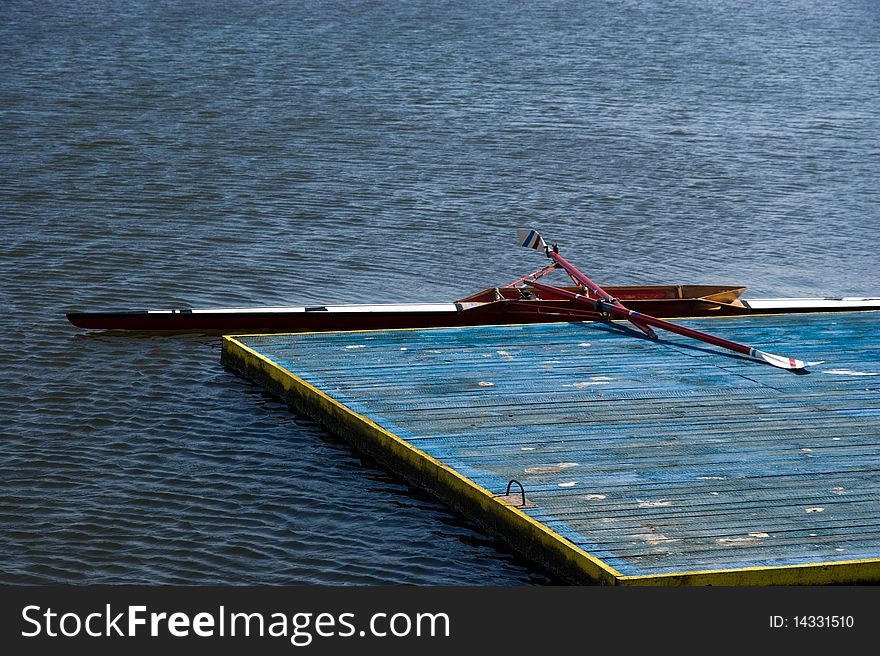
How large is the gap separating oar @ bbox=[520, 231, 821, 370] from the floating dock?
16 centimetres

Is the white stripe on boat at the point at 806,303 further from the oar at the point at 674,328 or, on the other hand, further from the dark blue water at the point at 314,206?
the dark blue water at the point at 314,206

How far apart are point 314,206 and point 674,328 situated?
1042 centimetres

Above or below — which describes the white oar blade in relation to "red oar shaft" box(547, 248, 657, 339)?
above

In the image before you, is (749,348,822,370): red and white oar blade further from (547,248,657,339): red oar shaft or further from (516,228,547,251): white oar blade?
(516,228,547,251): white oar blade

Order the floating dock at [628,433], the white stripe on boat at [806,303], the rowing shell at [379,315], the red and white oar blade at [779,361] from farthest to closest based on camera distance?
the white stripe on boat at [806,303] → the rowing shell at [379,315] → the red and white oar blade at [779,361] → the floating dock at [628,433]

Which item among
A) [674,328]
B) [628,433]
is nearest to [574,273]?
[674,328]

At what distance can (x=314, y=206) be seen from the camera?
23703 millimetres

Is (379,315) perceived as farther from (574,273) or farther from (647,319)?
(647,319)

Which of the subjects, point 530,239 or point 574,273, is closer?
point 574,273

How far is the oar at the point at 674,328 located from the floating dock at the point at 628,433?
0.51ft

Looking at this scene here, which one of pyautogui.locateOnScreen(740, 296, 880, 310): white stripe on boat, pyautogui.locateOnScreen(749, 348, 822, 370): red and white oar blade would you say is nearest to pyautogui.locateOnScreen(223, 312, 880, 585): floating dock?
pyautogui.locateOnScreen(749, 348, 822, 370): red and white oar blade

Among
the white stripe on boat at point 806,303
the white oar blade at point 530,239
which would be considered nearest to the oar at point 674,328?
the white oar blade at point 530,239

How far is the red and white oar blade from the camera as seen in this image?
1380cm

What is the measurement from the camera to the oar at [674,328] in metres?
13.9
